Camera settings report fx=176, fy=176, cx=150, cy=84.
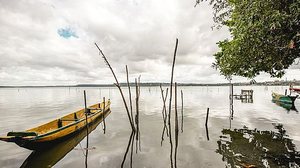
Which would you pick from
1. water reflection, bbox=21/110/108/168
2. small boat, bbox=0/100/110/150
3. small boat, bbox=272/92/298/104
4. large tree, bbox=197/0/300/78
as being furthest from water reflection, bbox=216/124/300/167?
small boat, bbox=272/92/298/104

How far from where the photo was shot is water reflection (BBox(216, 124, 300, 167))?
7.43 meters

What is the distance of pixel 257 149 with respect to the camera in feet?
29.6

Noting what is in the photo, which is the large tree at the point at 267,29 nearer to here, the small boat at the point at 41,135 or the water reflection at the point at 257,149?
the water reflection at the point at 257,149

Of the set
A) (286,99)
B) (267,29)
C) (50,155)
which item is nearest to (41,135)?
(50,155)

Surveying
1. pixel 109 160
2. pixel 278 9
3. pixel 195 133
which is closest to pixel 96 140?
pixel 109 160

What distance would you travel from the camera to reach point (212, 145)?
994 centimetres

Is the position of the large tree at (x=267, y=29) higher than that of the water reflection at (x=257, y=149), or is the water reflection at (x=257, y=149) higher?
the large tree at (x=267, y=29)

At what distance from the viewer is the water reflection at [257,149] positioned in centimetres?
743

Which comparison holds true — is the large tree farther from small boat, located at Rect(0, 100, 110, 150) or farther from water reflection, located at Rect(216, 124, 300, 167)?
small boat, located at Rect(0, 100, 110, 150)

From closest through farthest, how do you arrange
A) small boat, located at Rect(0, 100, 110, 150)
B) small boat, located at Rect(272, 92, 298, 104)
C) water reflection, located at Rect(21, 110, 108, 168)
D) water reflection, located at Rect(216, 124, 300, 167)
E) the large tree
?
1. the large tree
2. water reflection, located at Rect(216, 124, 300, 167)
3. small boat, located at Rect(0, 100, 110, 150)
4. water reflection, located at Rect(21, 110, 108, 168)
5. small boat, located at Rect(272, 92, 298, 104)

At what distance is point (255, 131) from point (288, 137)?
6.52 ft

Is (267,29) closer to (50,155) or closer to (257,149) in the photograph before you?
(257,149)

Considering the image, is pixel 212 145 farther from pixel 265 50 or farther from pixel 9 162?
pixel 9 162

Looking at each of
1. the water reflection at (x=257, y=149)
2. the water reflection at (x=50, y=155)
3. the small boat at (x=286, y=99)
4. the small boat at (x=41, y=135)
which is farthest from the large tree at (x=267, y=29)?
the small boat at (x=286, y=99)
